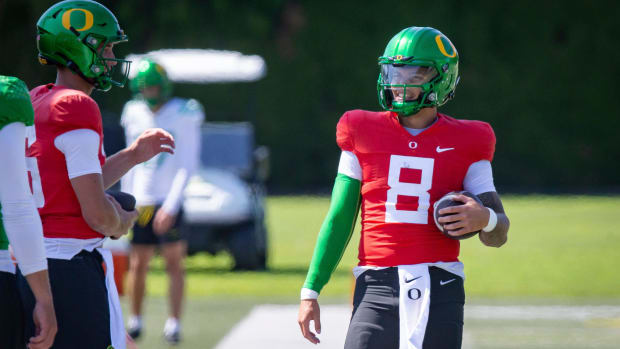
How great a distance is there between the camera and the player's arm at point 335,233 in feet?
14.3

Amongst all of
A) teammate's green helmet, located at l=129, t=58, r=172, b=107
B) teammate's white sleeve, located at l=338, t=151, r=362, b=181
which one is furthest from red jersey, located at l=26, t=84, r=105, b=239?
teammate's green helmet, located at l=129, t=58, r=172, b=107

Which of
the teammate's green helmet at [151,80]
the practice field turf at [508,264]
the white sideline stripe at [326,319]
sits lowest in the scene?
the practice field turf at [508,264]

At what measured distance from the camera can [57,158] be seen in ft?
13.1

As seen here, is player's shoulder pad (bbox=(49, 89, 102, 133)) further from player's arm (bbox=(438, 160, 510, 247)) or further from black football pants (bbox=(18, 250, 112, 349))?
player's arm (bbox=(438, 160, 510, 247))

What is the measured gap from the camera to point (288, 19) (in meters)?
30.3

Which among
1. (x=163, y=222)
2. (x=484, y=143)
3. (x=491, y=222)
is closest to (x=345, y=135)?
(x=484, y=143)

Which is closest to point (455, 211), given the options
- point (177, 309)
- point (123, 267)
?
point (177, 309)

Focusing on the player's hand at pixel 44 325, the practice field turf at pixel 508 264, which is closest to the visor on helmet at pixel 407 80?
the player's hand at pixel 44 325

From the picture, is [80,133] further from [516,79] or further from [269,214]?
[516,79]

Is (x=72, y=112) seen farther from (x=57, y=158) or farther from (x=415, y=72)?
(x=415, y=72)

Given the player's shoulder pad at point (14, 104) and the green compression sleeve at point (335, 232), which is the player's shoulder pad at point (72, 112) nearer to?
the player's shoulder pad at point (14, 104)

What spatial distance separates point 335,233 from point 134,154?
899 mm

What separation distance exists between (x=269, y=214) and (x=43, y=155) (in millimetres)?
18813

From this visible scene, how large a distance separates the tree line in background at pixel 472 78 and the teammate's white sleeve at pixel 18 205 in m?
25.0
